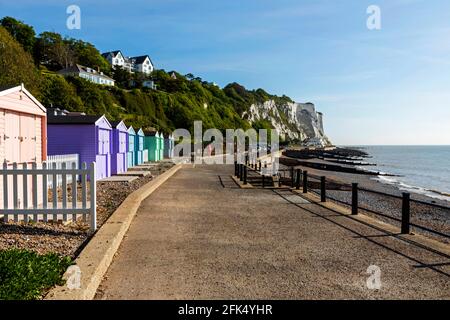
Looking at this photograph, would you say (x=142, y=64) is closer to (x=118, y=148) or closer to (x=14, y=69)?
(x=14, y=69)

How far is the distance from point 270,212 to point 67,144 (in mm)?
11267

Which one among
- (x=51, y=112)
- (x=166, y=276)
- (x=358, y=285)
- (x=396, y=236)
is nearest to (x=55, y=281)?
(x=166, y=276)

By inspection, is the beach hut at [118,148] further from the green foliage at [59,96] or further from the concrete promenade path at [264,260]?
the green foliage at [59,96]

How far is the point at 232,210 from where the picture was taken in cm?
1100

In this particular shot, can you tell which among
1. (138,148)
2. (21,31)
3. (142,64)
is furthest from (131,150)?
(142,64)

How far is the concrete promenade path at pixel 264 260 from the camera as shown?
4832mm

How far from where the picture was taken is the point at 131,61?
500ft

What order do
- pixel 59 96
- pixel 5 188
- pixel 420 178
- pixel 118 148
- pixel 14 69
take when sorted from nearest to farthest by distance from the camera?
1. pixel 5 188
2. pixel 118 148
3. pixel 14 69
4. pixel 420 178
5. pixel 59 96

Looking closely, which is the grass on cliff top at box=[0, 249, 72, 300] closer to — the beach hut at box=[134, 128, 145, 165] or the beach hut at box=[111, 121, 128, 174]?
the beach hut at box=[111, 121, 128, 174]

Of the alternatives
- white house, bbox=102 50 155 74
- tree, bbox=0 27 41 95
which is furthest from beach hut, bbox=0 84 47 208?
white house, bbox=102 50 155 74

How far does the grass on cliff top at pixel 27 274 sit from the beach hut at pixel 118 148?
17.4 meters

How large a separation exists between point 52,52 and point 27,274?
370ft

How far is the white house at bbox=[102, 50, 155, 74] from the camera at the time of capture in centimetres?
14100
